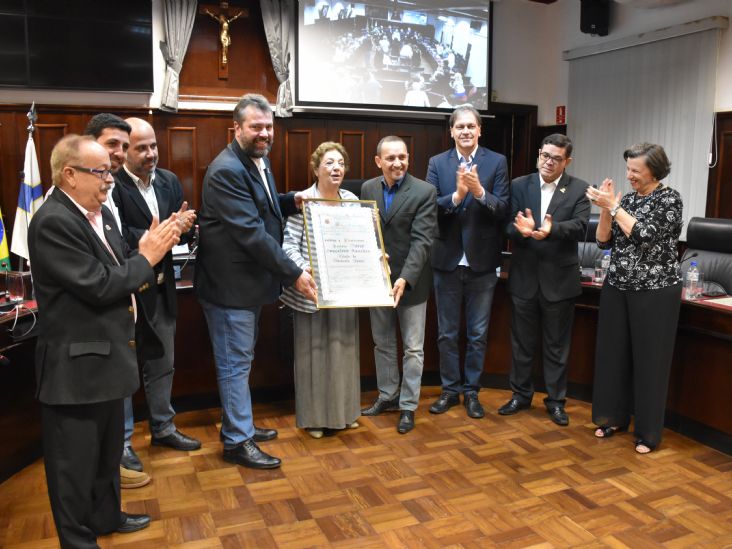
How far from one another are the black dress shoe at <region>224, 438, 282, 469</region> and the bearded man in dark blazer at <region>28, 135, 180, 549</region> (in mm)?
970

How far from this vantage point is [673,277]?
3.18 m

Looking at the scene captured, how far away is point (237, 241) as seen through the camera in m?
2.91

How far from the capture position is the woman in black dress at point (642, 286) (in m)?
3.13

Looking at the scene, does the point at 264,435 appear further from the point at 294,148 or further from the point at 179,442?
the point at 294,148

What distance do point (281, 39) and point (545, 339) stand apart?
180 inches

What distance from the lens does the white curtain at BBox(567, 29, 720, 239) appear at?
621cm

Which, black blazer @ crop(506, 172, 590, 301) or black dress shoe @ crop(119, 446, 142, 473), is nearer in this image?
black dress shoe @ crop(119, 446, 142, 473)

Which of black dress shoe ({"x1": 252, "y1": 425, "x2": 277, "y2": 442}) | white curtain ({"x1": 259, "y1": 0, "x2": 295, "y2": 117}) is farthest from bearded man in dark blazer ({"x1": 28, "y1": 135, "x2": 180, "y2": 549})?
white curtain ({"x1": 259, "y1": 0, "x2": 295, "y2": 117})

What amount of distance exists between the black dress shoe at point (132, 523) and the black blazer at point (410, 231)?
1.65 metres

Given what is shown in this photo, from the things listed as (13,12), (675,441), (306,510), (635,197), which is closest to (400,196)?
(635,197)

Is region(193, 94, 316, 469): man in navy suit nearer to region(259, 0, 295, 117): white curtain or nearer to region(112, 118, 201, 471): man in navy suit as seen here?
region(112, 118, 201, 471): man in navy suit

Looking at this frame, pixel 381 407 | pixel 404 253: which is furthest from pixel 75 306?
→ pixel 381 407

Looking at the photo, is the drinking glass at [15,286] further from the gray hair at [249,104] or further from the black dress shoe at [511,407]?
the black dress shoe at [511,407]

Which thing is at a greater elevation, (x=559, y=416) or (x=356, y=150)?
(x=356, y=150)
